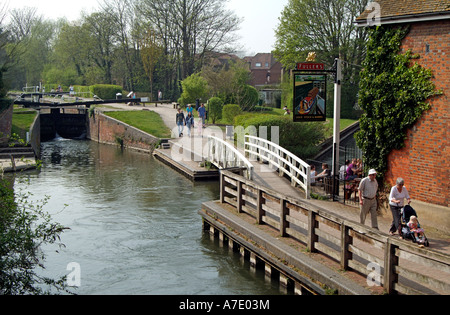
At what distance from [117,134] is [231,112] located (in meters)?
9.38

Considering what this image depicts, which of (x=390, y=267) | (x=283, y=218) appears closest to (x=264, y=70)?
(x=283, y=218)

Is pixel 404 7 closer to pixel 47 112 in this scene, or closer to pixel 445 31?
pixel 445 31

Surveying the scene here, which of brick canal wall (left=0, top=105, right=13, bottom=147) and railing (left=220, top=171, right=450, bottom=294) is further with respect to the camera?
brick canal wall (left=0, top=105, right=13, bottom=147)

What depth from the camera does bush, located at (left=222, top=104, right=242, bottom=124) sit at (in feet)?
124

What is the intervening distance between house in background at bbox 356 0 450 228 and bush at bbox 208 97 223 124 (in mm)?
26425

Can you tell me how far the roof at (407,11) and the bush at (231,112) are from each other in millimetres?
23574

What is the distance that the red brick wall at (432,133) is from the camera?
12492 millimetres

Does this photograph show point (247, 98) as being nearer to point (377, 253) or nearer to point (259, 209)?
point (259, 209)

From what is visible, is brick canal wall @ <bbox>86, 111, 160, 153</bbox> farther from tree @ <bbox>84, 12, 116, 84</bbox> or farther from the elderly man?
the elderly man

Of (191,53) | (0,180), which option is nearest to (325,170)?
(0,180)

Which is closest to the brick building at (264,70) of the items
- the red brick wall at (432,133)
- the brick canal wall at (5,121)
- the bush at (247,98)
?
the bush at (247,98)

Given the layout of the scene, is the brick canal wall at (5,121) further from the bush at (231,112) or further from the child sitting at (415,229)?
the child sitting at (415,229)

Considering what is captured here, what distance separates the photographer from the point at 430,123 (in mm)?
12844

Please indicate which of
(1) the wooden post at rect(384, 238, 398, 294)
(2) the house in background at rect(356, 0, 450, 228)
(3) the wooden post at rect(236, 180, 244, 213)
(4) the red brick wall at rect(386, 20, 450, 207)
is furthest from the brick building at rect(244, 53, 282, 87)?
(1) the wooden post at rect(384, 238, 398, 294)
